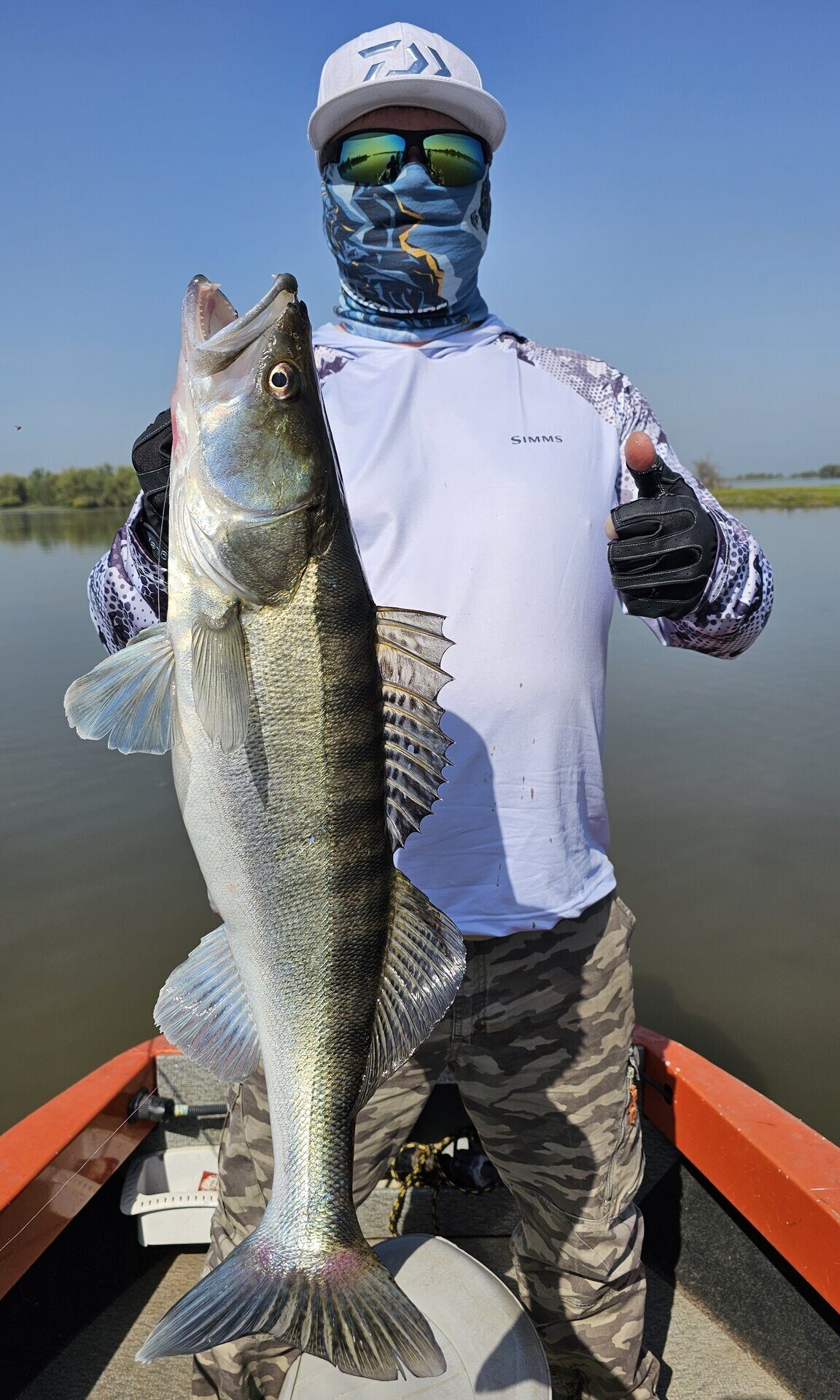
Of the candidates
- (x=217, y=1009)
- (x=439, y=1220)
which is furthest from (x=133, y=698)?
(x=439, y=1220)

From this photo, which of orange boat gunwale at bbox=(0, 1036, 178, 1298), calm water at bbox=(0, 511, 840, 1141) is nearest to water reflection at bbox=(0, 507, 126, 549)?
calm water at bbox=(0, 511, 840, 1141)

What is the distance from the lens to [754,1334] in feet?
10.1

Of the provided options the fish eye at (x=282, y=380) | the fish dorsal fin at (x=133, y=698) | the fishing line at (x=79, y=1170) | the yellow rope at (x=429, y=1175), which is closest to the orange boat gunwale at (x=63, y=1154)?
the fishing line at (x=79, y=1170)

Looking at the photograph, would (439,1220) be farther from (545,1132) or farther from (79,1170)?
(545,1132)

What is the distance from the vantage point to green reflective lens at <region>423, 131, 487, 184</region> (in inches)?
102

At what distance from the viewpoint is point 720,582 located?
2.28 metres

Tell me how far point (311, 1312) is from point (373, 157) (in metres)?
2.73

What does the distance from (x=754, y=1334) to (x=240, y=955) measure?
261 centimetres

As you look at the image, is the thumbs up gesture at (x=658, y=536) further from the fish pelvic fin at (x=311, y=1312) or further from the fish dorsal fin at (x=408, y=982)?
the fish pelvic fin at (x=311, y=1312)

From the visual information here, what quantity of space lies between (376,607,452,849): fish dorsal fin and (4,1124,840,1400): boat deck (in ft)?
7.80

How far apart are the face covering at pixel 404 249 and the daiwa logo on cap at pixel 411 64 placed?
22 cm

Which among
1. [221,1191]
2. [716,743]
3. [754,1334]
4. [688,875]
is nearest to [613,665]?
[716,743]

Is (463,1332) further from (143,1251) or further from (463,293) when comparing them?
(463,293)

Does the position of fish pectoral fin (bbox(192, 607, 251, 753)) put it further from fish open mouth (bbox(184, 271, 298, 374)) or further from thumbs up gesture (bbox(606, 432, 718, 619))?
thumbs up gesture (bbox(606, 432, 718, 619))
